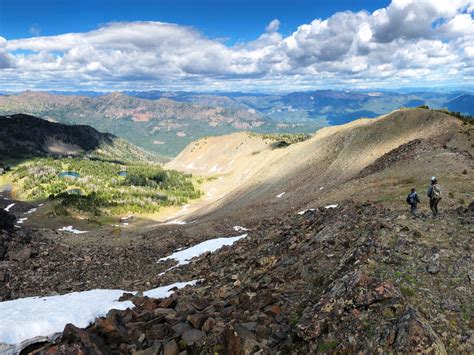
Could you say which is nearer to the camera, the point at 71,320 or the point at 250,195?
the point at 71,320

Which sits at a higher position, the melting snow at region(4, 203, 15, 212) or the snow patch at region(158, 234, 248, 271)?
the snow patch at region(158, 234, 248, 271)

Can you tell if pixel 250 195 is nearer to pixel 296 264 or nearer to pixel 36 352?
pixel 296 264

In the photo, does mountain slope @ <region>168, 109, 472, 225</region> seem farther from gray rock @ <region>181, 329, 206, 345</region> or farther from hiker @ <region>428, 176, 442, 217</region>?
gray rock @ <region>181, 329, 206, 345</region>

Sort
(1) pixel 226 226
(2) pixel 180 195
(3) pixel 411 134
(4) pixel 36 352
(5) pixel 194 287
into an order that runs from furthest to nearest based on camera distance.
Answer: (2) pixel 180 195, (3) pixel 411 134, (1) pixel 226 226, (5) pixel 194 287, (4) pixel 36 352

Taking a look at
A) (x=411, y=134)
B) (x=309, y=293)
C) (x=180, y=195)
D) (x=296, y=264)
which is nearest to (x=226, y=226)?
(x=296, y=264)

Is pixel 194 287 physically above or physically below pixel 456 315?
below

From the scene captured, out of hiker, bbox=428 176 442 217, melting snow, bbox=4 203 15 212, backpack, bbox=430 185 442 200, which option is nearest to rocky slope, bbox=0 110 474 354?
hiker, bbox=428 176 442 217

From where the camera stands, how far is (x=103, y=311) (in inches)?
659

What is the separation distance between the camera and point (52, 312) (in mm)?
15391

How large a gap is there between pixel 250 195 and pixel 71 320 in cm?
6995

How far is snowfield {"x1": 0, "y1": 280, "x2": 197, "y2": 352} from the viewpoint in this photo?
13516mm

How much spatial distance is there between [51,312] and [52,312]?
0.05 meters

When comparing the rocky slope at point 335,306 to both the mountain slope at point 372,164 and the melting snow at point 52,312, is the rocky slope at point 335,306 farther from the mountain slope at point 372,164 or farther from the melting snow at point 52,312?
the mountain slope at point 372,164

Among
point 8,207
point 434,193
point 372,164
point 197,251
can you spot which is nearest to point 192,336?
point 434,193
